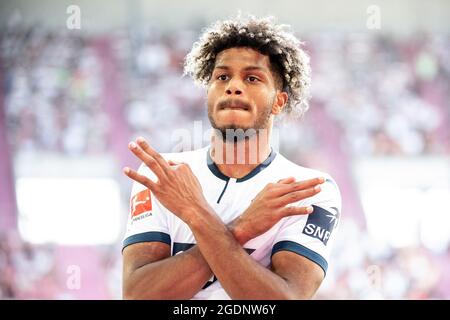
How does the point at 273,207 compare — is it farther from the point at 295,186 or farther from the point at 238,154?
the point at 238,154

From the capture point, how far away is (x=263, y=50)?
118 inches

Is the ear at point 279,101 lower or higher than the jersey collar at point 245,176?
higher

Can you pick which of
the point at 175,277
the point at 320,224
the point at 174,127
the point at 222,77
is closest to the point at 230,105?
the point at 222,77

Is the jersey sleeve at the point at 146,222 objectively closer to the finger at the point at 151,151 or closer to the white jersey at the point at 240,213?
the white jersey at the point at 240,213

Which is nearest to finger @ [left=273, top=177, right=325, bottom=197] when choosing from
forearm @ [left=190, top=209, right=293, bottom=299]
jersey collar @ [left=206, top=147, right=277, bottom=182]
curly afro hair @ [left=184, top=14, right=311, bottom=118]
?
forearm @ [left=190, top=209, right=293, bottom=299]

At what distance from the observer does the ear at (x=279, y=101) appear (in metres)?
3.06

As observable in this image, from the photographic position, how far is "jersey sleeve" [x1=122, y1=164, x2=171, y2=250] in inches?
107

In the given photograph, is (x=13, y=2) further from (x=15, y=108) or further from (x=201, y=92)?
(x=201, y=92)

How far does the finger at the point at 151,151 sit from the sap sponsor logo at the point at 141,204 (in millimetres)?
415

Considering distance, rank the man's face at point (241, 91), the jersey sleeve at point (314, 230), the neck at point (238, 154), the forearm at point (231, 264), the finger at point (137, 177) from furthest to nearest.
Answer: the neck at point (238, 154)
the man's face at point (241, 91)
the jersey sleeve at point (314, 230)
the forearm at point (231, 264)
the finger at point (137, 177)

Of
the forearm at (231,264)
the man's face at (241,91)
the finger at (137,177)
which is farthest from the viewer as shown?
the man's face at (241,91)

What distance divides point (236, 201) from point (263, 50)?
2.26 ft

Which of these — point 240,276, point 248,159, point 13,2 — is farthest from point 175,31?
point 240,276

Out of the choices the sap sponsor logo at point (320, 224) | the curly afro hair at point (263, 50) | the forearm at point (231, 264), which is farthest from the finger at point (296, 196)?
the curly afro hair at point (263, 50)
